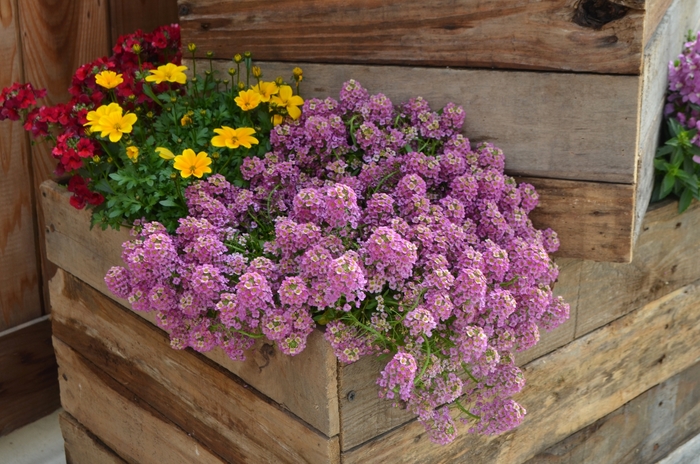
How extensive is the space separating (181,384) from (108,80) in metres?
0.70

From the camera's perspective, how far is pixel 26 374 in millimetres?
2434

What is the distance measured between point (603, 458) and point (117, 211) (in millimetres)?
1443

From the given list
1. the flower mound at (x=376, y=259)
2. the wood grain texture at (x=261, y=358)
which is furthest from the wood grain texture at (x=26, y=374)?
the flower mound at (x=376, y=259)

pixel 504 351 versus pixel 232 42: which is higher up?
pixel 232 42

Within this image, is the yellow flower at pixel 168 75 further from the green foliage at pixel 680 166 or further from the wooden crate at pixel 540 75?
the green foliage at pixel 680 166

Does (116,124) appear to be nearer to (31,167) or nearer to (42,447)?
(31,167)

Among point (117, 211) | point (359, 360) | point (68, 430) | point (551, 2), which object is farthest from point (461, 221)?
point (68, 430)

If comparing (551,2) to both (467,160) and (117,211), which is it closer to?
(467,160)

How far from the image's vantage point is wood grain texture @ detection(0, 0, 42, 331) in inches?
87.3

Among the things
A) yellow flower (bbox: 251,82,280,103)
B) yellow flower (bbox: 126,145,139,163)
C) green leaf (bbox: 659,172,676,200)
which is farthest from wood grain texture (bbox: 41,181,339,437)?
green leaf (bbox: 659,172,676,200)

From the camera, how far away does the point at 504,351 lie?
1.46 m

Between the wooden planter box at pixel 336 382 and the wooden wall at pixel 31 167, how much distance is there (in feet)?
1.24

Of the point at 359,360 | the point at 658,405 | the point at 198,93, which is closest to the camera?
the point at 359,360

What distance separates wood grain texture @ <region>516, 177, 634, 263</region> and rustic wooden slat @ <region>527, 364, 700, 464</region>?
1.94 feet
